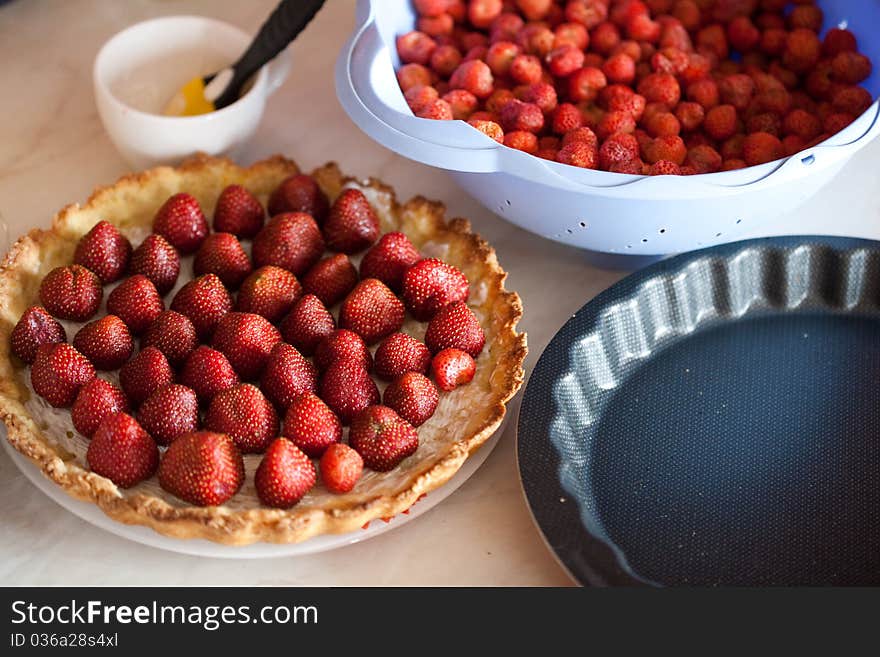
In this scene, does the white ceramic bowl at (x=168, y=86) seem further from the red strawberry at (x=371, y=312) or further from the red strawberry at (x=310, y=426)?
the red strawberry at (x=310, y=426)

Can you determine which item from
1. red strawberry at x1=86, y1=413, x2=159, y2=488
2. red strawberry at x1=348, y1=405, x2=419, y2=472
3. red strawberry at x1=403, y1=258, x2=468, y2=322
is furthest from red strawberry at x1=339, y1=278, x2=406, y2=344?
red strawberry at x1=86, y1=413, x2=159, y2=488

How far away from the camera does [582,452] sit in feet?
3.57

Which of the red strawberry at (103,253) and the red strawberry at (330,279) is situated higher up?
the red strawberry at (103,253)

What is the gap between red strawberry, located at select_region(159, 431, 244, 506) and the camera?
97 centimetres

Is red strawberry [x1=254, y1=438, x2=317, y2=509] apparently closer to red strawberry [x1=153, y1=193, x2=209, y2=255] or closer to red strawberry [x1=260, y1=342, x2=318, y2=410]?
red strawberry [x1=260, y1=342, x2=318, y2=410]

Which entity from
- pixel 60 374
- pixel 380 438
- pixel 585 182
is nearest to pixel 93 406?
pixel 60 374

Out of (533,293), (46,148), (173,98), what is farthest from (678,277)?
(46,148)

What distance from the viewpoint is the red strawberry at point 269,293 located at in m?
1.15

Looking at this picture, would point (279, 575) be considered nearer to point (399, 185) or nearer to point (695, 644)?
point (695, 644)

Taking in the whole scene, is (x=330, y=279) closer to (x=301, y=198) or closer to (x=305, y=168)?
(x=301, y=198)

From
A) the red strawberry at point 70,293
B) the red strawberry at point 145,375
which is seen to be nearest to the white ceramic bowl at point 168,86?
the red strawberry at point 70,293

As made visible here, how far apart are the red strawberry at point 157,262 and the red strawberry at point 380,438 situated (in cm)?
31

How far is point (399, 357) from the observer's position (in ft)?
3.57

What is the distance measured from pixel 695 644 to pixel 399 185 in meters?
0.72
